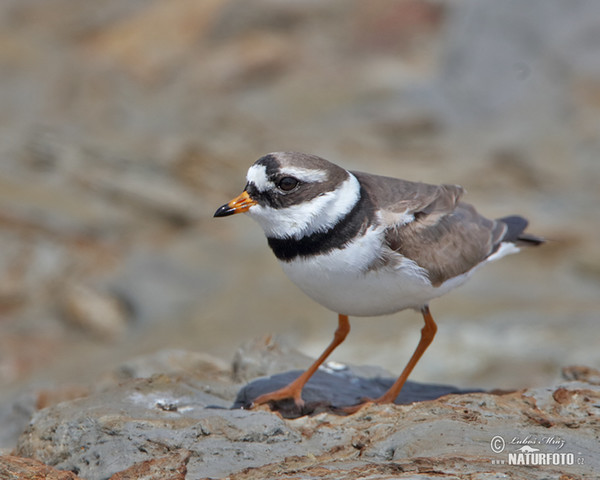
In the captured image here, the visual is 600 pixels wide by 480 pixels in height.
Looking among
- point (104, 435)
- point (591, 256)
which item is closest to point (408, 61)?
point (591, 256)

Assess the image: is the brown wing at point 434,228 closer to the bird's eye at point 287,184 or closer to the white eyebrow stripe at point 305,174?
the white eyebrow stripe at point 305,174

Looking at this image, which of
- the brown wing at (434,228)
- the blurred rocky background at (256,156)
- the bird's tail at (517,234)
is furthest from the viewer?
the blurred rocky background at (256,156)

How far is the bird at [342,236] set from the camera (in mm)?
5523

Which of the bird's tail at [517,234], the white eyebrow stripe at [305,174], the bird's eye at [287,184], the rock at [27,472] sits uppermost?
the bird's tail at [517,234]

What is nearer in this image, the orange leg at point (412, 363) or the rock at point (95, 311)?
the orange leg at point (412, 363)

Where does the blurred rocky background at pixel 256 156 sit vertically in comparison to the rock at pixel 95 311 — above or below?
above

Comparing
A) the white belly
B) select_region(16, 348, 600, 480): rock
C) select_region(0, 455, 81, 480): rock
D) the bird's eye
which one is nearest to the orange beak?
the bird's eye

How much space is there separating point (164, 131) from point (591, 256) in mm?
8704

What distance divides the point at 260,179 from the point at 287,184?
19cm

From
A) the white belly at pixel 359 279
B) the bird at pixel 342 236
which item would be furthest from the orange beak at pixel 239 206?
the white belly at pixel 359 279

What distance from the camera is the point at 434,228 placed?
6.22 m

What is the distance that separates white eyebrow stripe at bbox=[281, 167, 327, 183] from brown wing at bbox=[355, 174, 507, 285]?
487 millimetres

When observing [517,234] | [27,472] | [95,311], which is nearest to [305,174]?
[517,234]

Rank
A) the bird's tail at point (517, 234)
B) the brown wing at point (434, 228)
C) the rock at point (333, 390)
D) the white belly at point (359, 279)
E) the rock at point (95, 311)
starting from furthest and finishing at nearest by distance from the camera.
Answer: the rock at point (95, 311)
the bird's tail at point (517, 234)
the rock at point (333, 390)
the brown wing at point (434, 228)
the white belly at point (359, 279)
